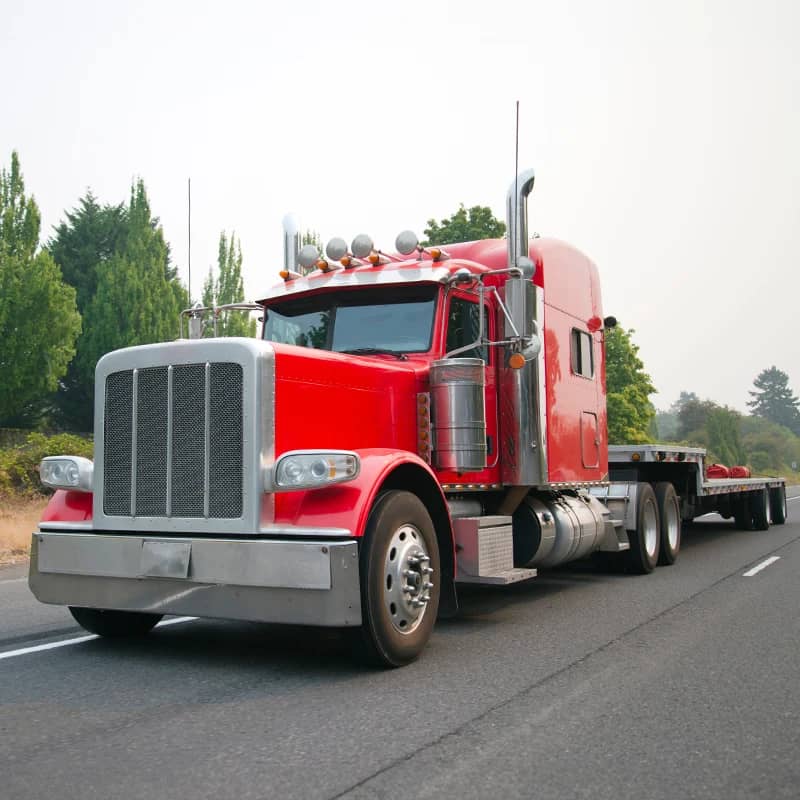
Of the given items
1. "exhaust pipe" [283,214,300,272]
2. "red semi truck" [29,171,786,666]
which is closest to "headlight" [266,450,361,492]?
"red semi truck" [29,171,786,666]

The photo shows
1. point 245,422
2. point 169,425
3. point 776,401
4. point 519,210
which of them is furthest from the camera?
point 776,401

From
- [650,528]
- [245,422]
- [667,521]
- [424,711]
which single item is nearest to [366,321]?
[245,422]

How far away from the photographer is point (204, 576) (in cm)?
557

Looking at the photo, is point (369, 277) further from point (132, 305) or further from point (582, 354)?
point (132, 305)

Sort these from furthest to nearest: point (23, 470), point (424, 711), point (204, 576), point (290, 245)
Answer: point (23, 470) → point (290, 245) → point (204, 576) → point (424, 711)

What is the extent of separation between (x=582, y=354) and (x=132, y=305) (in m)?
34.8

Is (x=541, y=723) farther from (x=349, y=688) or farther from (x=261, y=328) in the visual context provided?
(x=261, y=328)

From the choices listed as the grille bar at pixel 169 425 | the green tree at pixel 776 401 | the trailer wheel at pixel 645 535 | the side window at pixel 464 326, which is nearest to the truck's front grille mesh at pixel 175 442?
the grille bar at pixel 169 425

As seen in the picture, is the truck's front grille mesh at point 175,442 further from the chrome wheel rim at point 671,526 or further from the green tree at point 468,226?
the green tree at point 468,226

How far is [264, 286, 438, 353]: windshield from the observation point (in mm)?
7465

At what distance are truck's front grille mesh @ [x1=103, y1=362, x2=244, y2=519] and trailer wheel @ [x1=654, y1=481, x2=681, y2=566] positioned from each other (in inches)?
284

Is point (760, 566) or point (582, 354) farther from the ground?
point (582, 354)

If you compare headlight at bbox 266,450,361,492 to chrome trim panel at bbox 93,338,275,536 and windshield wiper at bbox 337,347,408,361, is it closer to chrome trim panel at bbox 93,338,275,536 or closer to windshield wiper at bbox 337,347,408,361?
chrome trim panel at bbox 93,338,275,536

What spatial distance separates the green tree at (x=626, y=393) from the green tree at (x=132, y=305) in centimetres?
2160
